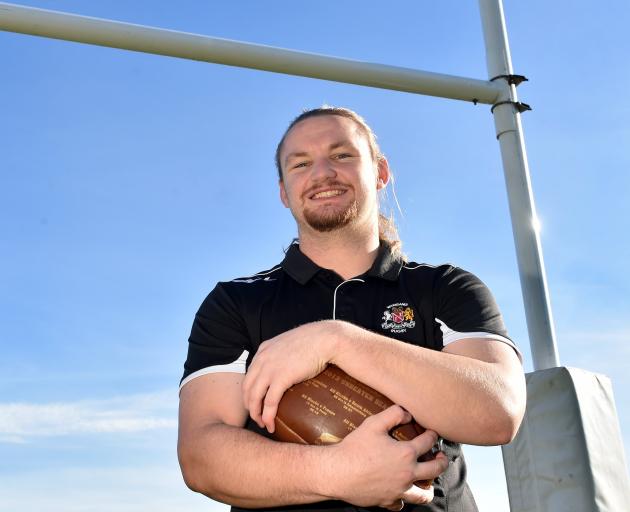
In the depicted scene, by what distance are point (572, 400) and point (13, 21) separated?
317 centimetres

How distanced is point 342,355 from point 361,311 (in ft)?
1.77

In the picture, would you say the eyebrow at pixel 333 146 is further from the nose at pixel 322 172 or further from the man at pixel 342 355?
the nose at pixel 322 172

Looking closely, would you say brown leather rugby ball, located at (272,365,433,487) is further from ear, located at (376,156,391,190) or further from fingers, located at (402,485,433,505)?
ear, located at (376,156,391,190)

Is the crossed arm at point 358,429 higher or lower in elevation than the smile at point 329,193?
lower

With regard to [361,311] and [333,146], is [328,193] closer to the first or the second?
[333,146]

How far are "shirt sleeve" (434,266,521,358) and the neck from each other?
352 millimetres

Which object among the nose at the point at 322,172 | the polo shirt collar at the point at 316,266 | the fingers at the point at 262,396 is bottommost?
the fingers at the point at 262,396

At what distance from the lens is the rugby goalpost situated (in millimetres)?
3318

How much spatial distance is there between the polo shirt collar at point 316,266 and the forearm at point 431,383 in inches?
23.9

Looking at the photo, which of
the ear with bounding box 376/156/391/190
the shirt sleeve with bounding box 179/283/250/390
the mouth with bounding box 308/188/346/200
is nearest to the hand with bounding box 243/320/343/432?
the shirt sleeve with bounding box 179/283/250/390

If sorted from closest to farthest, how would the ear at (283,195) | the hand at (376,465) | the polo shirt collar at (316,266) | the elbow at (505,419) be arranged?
the hand at (376,465) < the elbow at (505,419) < the polo shirt collar at (316,266) < the ear at (283,195)

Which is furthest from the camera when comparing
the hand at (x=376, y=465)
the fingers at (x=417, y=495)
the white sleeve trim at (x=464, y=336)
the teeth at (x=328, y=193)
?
the teeth at (x=328, y=193)

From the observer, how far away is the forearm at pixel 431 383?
7.64ft

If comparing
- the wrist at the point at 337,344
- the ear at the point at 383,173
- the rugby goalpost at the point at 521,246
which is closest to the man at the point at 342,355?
the wrist at the point at 337,344
